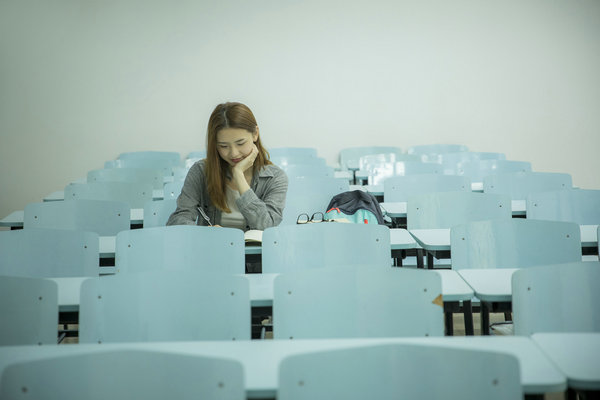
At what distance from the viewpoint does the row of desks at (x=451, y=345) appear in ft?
3.94

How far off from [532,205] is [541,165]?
13.5 ft

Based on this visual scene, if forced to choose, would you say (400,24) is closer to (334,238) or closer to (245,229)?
(245,229)

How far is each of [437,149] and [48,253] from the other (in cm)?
500

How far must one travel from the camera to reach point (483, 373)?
1.09 metres

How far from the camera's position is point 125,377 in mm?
1100

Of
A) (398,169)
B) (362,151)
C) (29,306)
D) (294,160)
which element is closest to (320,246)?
(29,306)

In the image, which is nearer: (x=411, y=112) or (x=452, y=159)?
(x=452, y=159)

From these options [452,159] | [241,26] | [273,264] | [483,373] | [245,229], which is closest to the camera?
[483,373]

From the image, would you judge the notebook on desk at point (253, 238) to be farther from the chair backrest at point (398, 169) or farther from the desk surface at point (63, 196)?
the chair backrest at point (398, 169)

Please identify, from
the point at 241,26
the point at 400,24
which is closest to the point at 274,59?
the point at 241,26

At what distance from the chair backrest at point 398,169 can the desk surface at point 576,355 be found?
10.7 feet

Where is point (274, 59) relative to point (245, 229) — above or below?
above

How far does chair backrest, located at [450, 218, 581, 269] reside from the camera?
2.33 metres

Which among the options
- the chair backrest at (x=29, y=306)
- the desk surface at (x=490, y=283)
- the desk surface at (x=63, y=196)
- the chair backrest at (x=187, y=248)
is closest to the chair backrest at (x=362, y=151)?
the desk surface at (x=63, y=196)
